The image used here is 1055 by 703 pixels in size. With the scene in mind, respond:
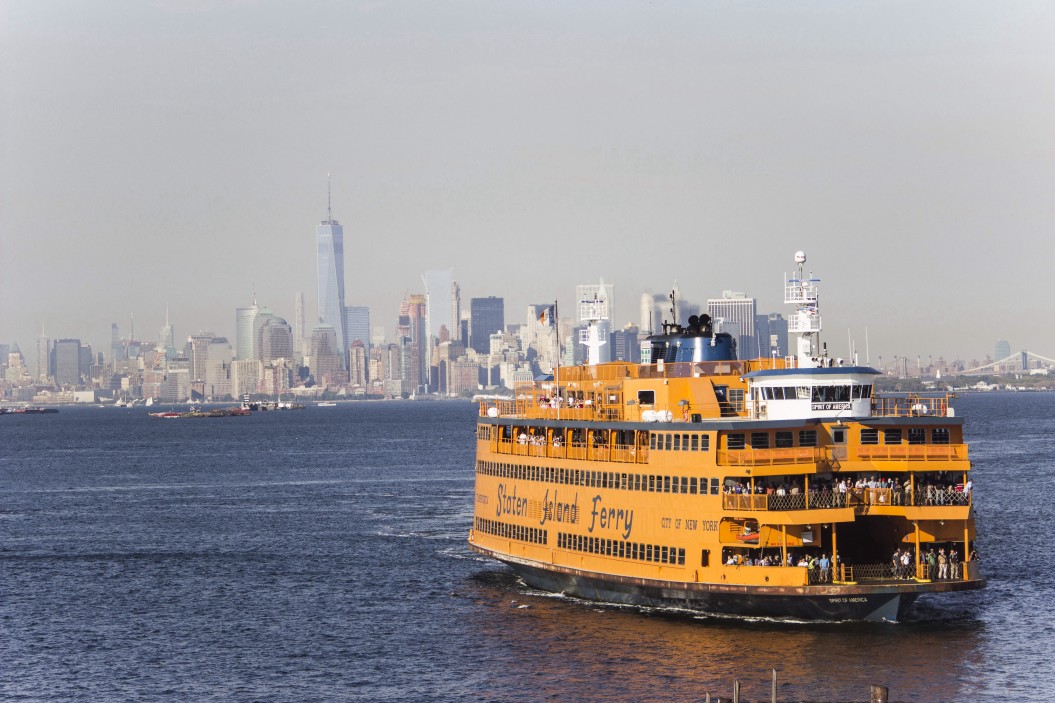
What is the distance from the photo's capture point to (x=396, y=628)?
53.7 metres

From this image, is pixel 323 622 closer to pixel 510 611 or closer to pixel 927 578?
pixel 510 611

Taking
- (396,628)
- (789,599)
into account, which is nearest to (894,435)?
(789,599)

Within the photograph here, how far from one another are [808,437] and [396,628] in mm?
16429

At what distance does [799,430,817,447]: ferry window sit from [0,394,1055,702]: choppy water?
6.04 m

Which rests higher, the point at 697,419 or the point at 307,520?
the point at 697,419

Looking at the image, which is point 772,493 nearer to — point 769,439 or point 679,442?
point 769,439

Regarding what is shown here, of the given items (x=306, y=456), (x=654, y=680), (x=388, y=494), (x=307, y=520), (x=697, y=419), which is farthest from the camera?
(x=306, y=456)

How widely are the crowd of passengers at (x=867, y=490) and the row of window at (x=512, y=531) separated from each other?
11716 millimetres

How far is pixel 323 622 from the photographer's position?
55250 millimetres

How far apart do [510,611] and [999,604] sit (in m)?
18.2

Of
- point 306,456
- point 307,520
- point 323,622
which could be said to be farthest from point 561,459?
point 306,456

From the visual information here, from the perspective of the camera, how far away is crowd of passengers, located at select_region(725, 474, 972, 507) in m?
47.6

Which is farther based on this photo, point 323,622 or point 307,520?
point 307,520

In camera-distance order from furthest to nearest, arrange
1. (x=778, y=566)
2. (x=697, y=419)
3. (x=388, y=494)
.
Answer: (x=388, y=494), (x=697, y=419), (x=778, y=566)
